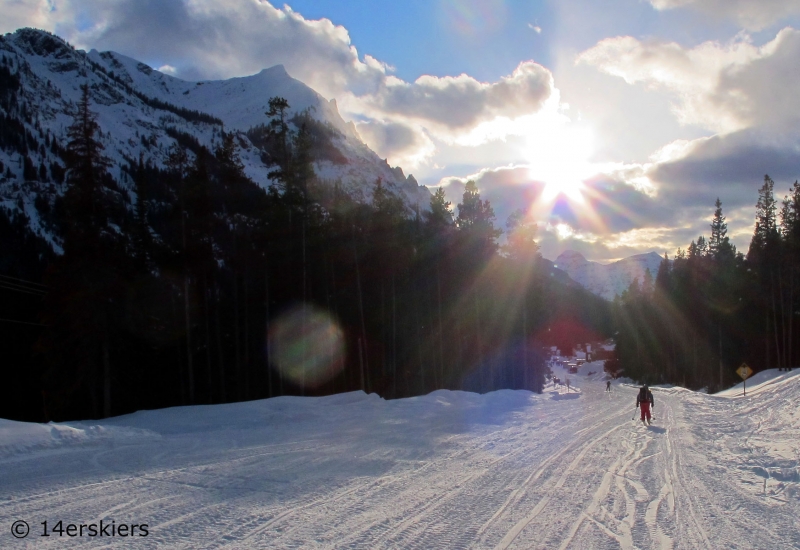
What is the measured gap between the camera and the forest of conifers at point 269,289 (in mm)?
24062

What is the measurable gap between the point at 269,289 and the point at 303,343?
455cm

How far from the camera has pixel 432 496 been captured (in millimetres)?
8008

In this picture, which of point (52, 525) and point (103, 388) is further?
point (103, 388)

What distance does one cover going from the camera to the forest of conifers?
2406 centimetres

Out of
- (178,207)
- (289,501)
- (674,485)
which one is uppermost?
(178,207)

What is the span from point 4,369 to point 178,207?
1869 centimetres

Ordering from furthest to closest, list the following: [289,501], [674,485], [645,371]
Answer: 1. [645,371]
2. [674,485]
3. [289,501]

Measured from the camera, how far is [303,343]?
31.0 meters

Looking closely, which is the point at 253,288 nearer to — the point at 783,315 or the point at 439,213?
the point at 439,213

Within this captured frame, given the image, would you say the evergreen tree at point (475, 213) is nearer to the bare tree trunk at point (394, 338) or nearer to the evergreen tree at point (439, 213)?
the evergreen tree at point (439, 213)

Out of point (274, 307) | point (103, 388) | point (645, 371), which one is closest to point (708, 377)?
point (645, 371)

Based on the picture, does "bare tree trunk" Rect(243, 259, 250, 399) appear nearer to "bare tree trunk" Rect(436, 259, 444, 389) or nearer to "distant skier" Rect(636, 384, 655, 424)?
"bare tree trunk" Rect(436, 259, 444, 389)

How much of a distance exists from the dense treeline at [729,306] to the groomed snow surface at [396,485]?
3914 cm

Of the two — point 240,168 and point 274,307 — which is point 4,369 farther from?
point 240,168
